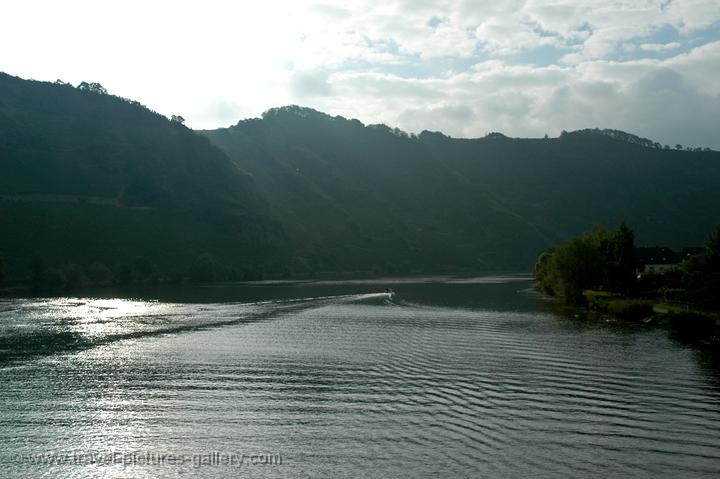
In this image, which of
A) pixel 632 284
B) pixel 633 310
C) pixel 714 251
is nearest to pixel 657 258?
pixel 632 284

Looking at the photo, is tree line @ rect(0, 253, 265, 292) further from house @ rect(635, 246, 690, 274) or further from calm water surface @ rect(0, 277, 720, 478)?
house @ rect(635, 246, 690, 274)

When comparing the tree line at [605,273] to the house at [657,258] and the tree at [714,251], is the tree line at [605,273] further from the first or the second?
the house at [657,258]

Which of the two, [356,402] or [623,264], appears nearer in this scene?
[356,402]

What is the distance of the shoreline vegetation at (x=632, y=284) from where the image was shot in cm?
5722

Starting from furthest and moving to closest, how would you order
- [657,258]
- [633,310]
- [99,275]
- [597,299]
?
[657,258] < [99,275] < [597,299] < [633,310]

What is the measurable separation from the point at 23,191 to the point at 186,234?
44.8 m

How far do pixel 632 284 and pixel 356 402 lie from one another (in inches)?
2611

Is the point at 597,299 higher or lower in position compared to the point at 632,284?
lower

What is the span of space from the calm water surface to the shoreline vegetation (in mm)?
4425

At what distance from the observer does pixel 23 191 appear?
170875 millimetres

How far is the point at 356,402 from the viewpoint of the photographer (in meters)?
31.0

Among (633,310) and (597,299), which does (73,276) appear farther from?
(633,310)

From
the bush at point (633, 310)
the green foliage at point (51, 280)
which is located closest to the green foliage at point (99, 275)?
the green foliage at point (51, 280)

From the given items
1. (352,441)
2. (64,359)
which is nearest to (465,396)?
(352,441)
